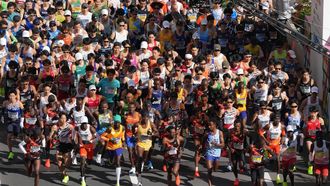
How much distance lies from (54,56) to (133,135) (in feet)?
14.6

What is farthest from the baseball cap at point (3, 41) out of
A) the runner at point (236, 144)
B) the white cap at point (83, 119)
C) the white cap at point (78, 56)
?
the runner at point (236, 144)

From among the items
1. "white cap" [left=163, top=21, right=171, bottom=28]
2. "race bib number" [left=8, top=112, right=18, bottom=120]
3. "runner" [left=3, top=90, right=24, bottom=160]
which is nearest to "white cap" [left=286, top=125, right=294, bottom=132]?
"white cap" [left=163, top=21, right=171, bottom=28]

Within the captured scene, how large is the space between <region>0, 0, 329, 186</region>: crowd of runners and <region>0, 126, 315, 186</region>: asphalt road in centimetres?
23

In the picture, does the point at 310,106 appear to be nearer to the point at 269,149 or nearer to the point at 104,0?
the point at 269,149

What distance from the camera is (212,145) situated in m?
22.1

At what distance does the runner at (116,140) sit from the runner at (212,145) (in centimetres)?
208

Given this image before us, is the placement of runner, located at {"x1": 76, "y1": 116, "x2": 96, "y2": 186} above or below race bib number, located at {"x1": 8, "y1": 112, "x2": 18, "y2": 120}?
below

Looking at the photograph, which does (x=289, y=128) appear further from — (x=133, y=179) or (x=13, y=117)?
(x=13, y=117)

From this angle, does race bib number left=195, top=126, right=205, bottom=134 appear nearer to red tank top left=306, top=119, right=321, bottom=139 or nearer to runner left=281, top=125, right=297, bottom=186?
runner left=281, top=125, right=297, bottom=186

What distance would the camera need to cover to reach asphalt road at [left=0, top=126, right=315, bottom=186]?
2256 cm

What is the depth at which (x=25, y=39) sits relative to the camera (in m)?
26.5

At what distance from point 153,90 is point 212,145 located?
293 centimetres

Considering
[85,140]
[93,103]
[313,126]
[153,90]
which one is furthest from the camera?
[153,90]

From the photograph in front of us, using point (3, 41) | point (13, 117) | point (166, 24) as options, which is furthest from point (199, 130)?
point (3, 41)
